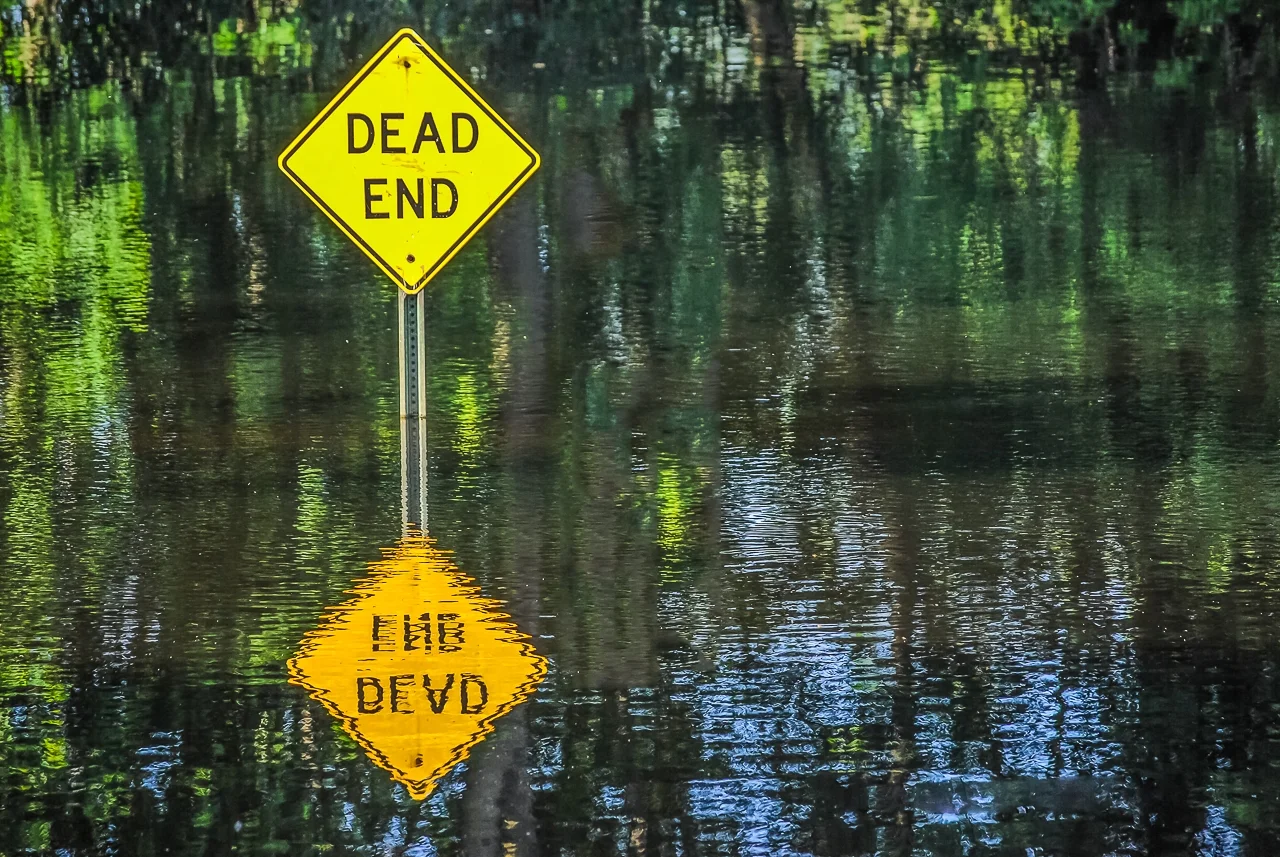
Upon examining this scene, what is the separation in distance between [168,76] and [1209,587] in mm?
14281

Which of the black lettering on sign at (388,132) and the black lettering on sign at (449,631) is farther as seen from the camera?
the black lettering on sign at (388,132)

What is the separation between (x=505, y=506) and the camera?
26.7ft

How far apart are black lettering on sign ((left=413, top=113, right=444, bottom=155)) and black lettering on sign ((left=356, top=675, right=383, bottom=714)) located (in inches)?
154

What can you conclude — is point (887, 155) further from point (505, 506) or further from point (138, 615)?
point (138, 615)

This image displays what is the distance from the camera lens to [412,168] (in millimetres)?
9344

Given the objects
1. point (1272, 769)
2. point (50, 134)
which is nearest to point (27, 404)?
point (1272, 769)

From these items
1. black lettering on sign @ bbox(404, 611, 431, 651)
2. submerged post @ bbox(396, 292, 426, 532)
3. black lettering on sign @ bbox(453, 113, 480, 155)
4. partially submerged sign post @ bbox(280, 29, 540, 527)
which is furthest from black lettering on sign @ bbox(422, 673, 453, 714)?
black lettering on sign @ bbox(453, 113, 480, 155)

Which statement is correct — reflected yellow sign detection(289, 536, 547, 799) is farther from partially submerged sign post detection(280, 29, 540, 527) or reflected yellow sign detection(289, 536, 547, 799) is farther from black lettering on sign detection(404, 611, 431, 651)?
partially submerged sign post detection(280, 29, 540, 527)

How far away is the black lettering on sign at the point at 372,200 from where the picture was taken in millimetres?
9281

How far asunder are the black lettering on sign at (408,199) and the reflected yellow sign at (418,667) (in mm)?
2485

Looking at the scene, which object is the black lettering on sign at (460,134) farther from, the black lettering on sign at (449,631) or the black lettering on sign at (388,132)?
the black lettering on sign at (449,631)

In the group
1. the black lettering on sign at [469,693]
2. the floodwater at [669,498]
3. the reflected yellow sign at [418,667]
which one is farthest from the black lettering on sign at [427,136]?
the black lettering on sign at [469,693]

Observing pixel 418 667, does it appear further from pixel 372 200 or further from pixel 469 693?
pixel 372 200

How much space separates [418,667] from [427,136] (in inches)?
152
